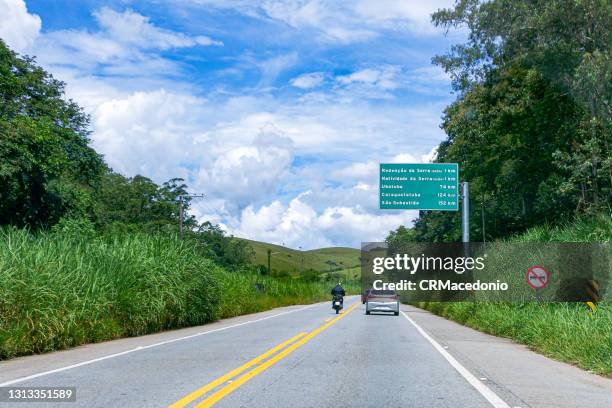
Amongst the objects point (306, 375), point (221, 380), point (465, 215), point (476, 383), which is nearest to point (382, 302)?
point (465, 215)

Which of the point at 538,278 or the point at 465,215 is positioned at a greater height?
the point at 465,215

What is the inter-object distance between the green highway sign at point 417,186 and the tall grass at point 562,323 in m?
5.39

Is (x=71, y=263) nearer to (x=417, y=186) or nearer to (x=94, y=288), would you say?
(x=94, y=288)

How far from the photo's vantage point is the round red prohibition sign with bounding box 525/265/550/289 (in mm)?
20594

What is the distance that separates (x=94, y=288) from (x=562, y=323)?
11595 millimetres

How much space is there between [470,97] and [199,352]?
90.5ft

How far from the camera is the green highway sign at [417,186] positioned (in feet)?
100

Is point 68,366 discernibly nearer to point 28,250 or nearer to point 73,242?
point 28,250

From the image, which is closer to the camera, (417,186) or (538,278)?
(538,278)

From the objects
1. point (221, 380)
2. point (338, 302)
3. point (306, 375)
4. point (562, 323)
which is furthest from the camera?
point (338, 302)

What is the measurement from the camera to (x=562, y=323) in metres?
15.5

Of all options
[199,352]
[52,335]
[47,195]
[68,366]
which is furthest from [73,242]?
[47,195]

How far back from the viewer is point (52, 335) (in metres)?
14.7

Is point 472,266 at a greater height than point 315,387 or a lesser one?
greater
